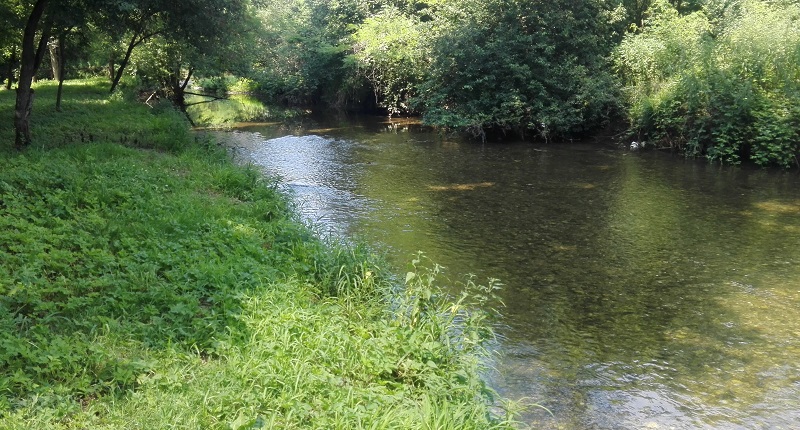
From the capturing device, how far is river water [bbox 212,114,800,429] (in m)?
5.87

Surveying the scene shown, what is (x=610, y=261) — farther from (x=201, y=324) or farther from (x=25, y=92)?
(x=25, y=92)

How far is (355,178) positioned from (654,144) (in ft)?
32.4

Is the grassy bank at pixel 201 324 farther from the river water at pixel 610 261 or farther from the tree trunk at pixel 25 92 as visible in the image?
the tree trunk at pixel 25 92

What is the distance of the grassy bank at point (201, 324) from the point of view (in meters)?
4.11

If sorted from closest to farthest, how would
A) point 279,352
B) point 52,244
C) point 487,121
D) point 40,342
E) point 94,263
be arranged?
point 40,342 < point 279,352 < point 94,263 < point 52,244 < point 487,121

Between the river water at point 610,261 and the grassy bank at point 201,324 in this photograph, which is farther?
the river water at point 610,261

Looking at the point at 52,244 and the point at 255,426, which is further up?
the point at 52,244

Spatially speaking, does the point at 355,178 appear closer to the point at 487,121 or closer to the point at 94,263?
the point at 487,121

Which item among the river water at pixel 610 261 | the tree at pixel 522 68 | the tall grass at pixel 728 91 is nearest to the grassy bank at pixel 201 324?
the river water at pixel 610 261

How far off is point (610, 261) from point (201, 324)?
6.35m

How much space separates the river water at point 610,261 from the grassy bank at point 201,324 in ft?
3.64

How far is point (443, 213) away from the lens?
12.3 metres

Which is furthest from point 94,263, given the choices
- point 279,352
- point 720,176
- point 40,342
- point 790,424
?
point 720,176

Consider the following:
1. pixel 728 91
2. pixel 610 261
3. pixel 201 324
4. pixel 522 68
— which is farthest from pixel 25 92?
pixel 728 91
